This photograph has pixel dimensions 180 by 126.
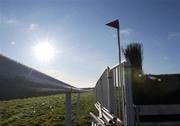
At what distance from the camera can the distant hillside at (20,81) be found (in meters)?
1.63

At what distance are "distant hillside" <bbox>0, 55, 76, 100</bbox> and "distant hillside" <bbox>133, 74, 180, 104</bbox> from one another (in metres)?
2.71

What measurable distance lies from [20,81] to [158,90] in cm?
325

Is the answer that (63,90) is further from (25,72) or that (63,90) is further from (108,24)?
(108,24)

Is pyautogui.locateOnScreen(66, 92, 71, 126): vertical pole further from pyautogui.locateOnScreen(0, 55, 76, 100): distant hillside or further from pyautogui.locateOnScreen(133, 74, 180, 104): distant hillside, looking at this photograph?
pyautogui.locateOnScreen(133, 74, 180, 104): distant hillside

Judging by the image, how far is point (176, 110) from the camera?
396cm

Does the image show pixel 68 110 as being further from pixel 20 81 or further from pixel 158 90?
pixel 158 90

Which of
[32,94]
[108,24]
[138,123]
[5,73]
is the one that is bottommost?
[138,123]

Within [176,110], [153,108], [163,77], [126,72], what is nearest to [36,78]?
[126,72]

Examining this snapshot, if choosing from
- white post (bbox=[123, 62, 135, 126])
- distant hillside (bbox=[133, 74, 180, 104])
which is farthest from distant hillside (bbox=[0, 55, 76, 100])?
distant hillside (bbox=[133, 74, 180, 104])

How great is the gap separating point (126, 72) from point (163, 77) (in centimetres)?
114

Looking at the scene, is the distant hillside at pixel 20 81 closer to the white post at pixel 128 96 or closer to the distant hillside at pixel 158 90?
the white post at pixel 128 96

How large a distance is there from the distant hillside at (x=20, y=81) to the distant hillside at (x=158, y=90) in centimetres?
271

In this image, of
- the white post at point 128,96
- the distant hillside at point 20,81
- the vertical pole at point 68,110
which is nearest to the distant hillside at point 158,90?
the white post at point 128,96

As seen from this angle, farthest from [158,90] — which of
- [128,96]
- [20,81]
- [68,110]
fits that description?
[20,81]
